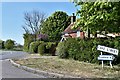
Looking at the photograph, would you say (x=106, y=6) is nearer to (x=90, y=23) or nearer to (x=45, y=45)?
(x=90, y=23)

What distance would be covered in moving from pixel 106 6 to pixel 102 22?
173 centimetres

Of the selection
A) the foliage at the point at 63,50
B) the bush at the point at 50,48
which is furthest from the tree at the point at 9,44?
the foliage at the point at 63,50

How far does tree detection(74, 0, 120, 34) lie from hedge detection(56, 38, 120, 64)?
149 cm

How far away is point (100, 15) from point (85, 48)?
5.51 meters

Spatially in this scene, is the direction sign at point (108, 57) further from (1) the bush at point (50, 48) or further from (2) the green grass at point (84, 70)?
(1) the bush at point (50, 48)

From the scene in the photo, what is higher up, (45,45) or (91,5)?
(91,5)

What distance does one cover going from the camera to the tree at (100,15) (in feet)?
51.8

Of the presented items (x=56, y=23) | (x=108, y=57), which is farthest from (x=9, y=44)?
(x=108, y=57)

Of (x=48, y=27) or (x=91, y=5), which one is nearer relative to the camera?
(x=91, y=5)

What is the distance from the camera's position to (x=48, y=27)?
7750 cm

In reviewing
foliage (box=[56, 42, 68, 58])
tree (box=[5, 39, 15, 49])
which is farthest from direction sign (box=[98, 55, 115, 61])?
tree (box=[5, 39, 15, 49])

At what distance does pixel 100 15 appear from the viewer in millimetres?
16016

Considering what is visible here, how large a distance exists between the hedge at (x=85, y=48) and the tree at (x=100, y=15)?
4.89 ft

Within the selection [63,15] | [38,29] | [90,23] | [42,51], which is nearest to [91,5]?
[90,23]
